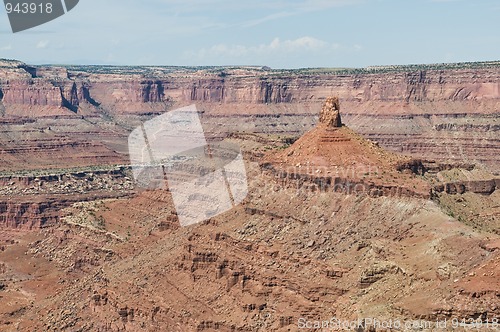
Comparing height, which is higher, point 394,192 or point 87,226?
point 394,192

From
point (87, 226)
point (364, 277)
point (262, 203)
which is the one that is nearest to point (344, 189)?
point (262, 203)

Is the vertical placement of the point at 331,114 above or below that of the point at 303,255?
above

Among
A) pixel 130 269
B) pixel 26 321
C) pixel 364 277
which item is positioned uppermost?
pixel 364 277

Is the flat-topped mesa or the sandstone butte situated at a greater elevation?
the flat-topped mesa

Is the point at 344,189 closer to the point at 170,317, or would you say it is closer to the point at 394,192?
the point at 394,192

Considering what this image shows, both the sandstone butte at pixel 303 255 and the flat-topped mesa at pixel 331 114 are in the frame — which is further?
the flat-topped mesa at pixel 331 114

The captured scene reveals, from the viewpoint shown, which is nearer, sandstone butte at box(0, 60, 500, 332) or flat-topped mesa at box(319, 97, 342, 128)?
sandstone butte at box(0, 60, 500, 332)

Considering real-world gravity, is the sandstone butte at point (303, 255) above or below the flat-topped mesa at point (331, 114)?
below

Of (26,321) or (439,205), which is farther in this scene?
(26,321)

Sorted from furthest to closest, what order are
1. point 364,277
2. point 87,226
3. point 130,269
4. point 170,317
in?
1. point 87,226
2. point 130,269
3. point 170,317
4. point 364,277

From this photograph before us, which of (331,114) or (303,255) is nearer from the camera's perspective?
(303,255)

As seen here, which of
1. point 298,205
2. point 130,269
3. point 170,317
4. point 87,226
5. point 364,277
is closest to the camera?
point 364,277
